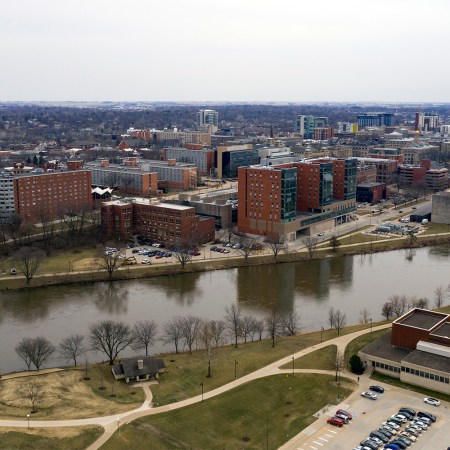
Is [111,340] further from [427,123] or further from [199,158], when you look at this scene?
[427,123]

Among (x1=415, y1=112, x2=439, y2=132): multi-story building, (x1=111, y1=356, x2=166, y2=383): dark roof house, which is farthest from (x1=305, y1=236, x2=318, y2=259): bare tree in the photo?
(x1=415, y1=112, x2=439, y2=132): multi-story building

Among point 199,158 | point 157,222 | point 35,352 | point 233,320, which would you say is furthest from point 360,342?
point 199,158

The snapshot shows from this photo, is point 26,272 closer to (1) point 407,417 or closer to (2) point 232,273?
(2) point 232,273

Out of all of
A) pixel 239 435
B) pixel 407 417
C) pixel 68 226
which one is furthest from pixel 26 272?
pixel 407 417

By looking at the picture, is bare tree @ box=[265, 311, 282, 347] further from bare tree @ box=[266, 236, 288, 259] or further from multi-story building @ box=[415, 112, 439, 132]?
multi-story building @ box=[415, 112, 439, 132]

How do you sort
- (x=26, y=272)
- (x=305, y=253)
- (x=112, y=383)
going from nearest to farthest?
(x=112, y=383) → (x=26, y=272) → (x=305, y=253)

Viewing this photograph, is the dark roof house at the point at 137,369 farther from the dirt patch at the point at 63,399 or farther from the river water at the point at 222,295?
the river water at the point at 222,295

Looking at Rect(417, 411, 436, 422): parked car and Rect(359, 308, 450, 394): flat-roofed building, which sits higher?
Rect(359, 308, 450, 394): flat-roofed building
